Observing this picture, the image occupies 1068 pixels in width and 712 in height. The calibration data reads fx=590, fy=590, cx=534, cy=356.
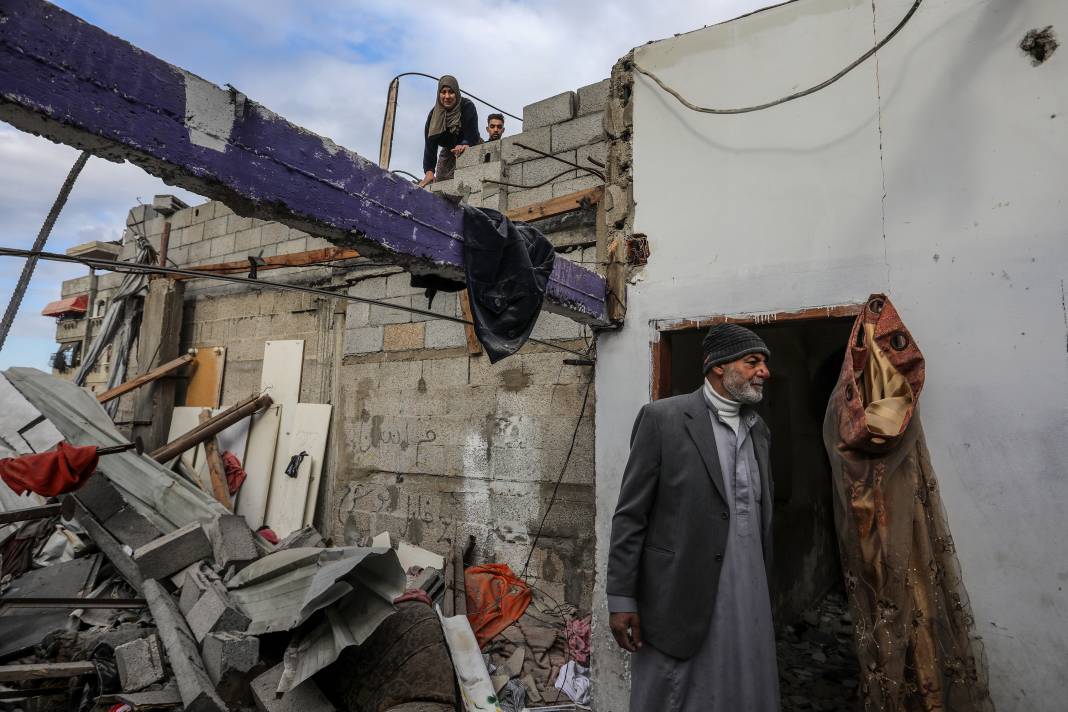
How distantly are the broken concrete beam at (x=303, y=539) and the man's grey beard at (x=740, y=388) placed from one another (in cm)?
405

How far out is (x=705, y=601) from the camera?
85.7 inches

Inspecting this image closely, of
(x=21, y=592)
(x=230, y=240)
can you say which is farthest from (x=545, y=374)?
(x=230, y=240)

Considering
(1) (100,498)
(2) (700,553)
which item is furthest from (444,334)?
(2) (700,553)

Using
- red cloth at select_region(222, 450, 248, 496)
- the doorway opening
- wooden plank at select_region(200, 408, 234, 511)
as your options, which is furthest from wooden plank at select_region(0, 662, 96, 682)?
the doorway opening

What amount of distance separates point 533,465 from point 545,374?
697 mm

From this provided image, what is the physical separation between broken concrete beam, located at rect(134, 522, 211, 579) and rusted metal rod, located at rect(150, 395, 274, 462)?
1.61 metres

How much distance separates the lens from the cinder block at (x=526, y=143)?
4859 mm

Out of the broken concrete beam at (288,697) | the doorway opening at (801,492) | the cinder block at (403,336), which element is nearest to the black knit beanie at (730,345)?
the doorway opening at (801,492)

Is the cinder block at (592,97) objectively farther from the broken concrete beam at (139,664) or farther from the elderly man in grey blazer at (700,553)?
the broken concrete beam at (139,664)

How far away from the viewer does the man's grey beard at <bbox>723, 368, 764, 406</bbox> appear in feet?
7.78

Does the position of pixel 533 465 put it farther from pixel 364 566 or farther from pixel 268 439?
pixel 268 439

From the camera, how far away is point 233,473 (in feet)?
19.6

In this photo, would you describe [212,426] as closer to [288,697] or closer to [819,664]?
[288,697]

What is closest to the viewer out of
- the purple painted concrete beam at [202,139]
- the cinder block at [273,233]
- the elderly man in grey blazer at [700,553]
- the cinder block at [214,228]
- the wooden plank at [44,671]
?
Answer: the purple painted concrete beam at [202,139]
